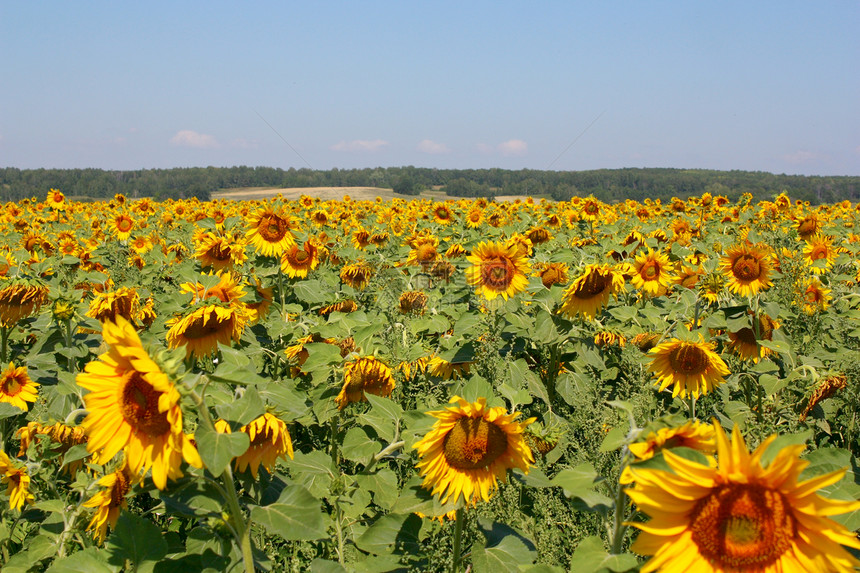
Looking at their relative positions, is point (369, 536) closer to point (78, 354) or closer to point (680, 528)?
point (680, 528)

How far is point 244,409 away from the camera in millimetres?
1430

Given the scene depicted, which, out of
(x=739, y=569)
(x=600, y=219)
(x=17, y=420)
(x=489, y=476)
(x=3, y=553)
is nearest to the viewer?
(x=739, y=569)

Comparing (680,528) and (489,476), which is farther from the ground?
(680,528)

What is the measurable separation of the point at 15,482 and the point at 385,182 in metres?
32.1

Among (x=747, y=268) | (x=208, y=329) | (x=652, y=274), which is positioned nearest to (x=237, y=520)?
(x=208, y=329)

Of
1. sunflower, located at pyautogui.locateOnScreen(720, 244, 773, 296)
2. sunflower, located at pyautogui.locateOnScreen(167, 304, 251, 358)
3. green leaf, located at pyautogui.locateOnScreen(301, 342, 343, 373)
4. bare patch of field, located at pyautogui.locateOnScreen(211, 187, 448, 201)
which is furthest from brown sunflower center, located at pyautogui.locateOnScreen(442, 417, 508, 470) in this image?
bare patch of field, located at pyautogui.locateOnScreen(211, 187, 448, 201)

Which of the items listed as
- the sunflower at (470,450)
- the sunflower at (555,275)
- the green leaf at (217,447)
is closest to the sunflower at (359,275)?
the sunflower at (555,275)

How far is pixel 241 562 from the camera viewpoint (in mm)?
1763

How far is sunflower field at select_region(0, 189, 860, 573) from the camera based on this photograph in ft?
3.94

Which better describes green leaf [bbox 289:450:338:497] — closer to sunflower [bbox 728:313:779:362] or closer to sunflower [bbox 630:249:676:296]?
sunflower [bbox 728:313:779:362]

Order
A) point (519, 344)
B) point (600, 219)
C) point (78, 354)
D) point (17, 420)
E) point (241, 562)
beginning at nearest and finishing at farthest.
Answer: point (241, 562)
point (78, 354)
point (17, 420)
point (519, 344)
point (600, 219)

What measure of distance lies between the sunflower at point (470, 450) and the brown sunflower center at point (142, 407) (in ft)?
2.64

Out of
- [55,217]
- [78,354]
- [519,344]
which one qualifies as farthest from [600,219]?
[55,217]

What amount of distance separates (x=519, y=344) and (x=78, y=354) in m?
2.87
